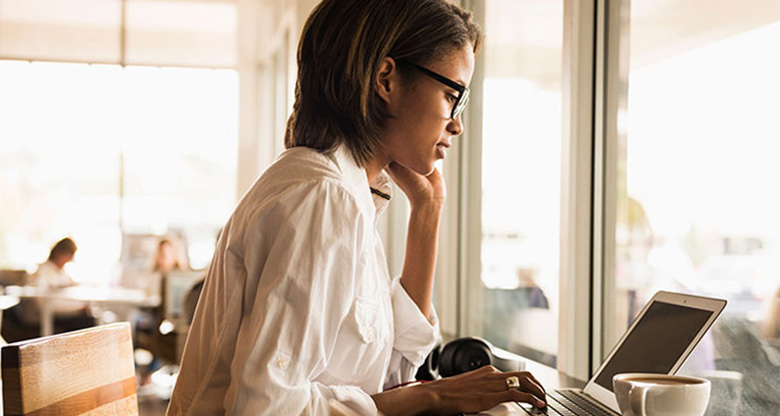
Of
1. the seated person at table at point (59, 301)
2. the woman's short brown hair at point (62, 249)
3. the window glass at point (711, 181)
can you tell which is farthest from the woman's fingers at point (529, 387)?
the woman's short brown hair at point (62, 249)

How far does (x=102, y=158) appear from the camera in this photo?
5449 mm

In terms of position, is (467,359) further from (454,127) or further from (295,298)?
(295,298)

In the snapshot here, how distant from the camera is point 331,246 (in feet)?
3.33

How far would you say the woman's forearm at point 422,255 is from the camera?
1.60 m

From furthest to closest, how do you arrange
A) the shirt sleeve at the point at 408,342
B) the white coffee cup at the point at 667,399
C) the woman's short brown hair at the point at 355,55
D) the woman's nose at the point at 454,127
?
the shirt sleeve at the point at 408,342, the woman's nose at the point at 454,127, the woman's short brown hair at the point at 355,55, the white coffee cup at the point at 667,399

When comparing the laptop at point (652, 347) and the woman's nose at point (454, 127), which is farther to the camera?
the woman's nose at point (454, 127)

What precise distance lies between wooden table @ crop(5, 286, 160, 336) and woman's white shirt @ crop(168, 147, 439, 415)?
4.39 m

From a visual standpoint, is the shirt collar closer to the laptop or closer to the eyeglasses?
the eyeglasses

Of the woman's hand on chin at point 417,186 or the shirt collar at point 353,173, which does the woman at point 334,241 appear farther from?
the woman's hand on chin at point 417,186

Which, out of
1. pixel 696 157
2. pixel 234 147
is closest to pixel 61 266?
pixel 234 147

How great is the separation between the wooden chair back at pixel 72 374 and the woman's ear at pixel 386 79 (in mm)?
597

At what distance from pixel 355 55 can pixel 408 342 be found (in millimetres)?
565

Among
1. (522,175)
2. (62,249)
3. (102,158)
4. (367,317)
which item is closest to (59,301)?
(62,249)

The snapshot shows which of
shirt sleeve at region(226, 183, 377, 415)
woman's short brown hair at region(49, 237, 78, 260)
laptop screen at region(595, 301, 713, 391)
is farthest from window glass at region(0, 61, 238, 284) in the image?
shirt sleeve at region(226, 183, 377, 415)
